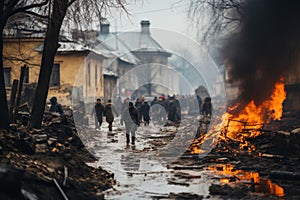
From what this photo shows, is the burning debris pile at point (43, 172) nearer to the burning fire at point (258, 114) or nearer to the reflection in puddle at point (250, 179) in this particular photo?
the reflection in puddle at point (250, 179)

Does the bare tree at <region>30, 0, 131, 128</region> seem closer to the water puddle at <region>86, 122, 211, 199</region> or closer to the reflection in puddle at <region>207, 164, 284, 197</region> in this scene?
the water puddle at <region>86, 122, 211, 199</region>

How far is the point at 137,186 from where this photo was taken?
416 inches

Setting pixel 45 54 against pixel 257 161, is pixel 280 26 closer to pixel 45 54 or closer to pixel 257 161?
pixel 257 161

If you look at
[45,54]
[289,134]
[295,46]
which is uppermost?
[295,46]

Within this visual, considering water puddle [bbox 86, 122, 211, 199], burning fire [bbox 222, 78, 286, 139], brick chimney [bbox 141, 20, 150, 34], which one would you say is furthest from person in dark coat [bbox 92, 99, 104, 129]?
brick chimney [bbox 141, 20, 150, 34]

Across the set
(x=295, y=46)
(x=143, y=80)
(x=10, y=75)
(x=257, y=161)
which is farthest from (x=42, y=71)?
(x=143, y=80)

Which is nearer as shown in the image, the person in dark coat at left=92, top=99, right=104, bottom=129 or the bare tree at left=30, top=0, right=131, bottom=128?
the bare tree at left=30, top=0, right=131, bottom=128

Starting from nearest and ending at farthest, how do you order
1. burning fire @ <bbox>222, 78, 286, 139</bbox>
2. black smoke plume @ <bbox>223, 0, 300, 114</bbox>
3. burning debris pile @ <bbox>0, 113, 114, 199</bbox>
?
burning debris pile @ <bbox>0, 113, 114, 199</bbox>
burning fire @ <bbox>222, 78, 286, 139</bbox>
black smoke plume @ <bbox>223, 0, 300, 114</bbox>

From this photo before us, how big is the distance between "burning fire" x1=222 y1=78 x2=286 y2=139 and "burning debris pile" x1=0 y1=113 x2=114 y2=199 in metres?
7.45

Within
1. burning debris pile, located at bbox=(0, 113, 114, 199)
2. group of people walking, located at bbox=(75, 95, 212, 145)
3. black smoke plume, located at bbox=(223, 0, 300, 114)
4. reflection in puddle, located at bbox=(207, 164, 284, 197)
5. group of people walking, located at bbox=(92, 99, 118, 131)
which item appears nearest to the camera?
burning debris pile, located at bbox=(0, 113, 114, 199)

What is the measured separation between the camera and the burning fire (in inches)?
703

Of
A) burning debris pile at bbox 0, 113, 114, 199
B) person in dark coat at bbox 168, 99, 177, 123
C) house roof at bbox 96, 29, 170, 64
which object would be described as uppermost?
house roof at bbox 96, 29, 170, 64

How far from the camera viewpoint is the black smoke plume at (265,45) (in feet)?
70.1

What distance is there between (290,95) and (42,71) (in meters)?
14.9
